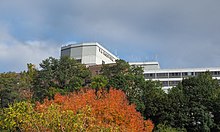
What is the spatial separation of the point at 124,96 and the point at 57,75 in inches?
475

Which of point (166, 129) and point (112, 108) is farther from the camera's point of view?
point (166, 129)

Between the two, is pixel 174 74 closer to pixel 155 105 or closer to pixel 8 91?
pixel 155 105

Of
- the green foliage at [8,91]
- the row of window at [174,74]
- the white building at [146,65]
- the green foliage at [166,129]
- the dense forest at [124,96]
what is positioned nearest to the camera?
the dense forest at [124,96]

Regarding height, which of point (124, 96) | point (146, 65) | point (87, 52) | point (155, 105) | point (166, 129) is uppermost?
point (87, 52)

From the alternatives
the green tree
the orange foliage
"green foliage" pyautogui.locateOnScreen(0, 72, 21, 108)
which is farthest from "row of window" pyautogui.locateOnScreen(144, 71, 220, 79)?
the orange foliage

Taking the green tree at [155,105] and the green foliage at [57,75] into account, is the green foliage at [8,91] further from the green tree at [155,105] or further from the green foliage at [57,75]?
the green tree at [155,105]

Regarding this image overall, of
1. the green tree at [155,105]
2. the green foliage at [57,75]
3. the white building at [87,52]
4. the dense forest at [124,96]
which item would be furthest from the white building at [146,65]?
the green tree at [155,105]

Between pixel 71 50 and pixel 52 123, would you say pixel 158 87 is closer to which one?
pixel 52 123

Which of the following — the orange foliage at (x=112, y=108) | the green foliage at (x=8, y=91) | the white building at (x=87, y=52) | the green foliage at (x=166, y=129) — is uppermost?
the white building at (x=87, y=52)

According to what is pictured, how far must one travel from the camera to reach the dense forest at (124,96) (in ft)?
100

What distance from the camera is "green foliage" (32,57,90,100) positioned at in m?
42.4

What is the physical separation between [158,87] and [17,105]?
30.4m

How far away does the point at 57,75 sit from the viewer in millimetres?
43750

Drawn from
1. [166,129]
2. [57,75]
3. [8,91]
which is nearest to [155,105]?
[166,129]
